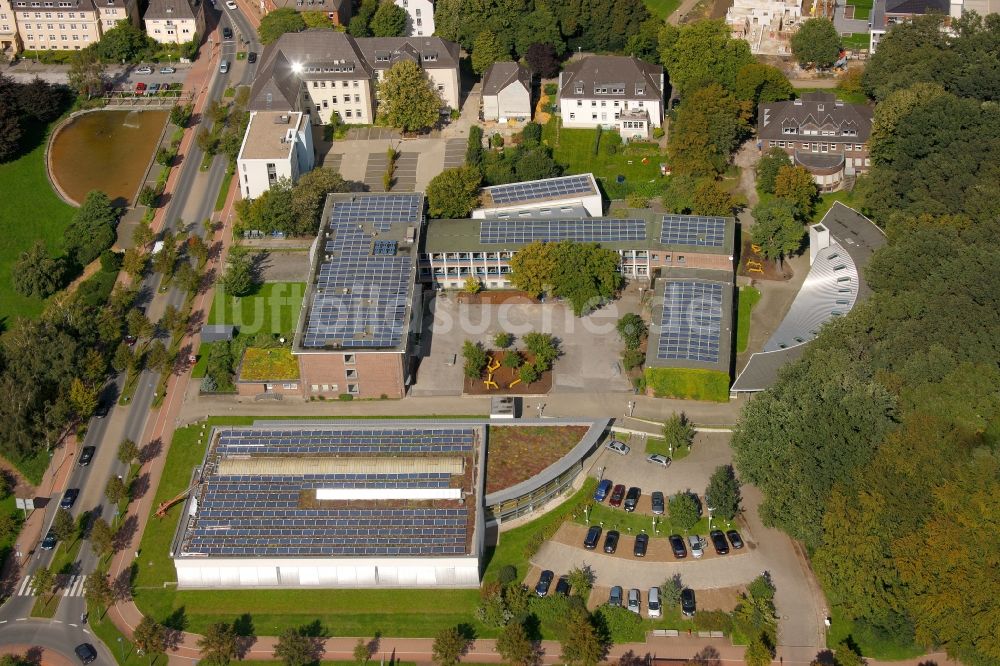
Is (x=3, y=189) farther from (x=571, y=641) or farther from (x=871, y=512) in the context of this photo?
(x=871, y=512)

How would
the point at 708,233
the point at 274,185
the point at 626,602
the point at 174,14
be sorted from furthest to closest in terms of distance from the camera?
1. the point at 174,14
2. the point at 274,185
3. the point at 708,233
4. the point at 626,602

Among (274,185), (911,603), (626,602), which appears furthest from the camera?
(274,185)

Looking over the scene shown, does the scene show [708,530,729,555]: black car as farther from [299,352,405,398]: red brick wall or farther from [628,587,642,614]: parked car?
[299,352,405,398]: red brick wall

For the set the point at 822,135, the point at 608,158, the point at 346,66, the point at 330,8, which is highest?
the point at 330,8

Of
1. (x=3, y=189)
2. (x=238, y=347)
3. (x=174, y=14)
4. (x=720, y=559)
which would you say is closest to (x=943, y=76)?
(x=720, y=559)

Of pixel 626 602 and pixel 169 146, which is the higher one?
pixel 169 146

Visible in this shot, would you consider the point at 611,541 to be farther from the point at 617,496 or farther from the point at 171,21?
the point at 171,21

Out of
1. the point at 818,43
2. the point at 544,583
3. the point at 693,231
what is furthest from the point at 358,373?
the point at 818,43

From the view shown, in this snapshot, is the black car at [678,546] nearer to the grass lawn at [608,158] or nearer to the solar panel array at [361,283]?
the solar panel array at [361,283]

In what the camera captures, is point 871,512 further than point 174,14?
No
